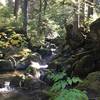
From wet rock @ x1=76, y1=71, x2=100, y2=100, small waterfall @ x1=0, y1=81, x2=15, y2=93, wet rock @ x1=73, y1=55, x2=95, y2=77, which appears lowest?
small waterfall @ x1=0, y1=81, x2=15, y2=93

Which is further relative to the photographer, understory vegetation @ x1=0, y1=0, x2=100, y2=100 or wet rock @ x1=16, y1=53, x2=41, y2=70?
wet rock @ x1=16, y1=53, x2=41, y2=70

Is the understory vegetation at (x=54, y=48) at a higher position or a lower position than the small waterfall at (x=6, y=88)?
higher

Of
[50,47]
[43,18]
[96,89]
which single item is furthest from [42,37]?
[96,89]

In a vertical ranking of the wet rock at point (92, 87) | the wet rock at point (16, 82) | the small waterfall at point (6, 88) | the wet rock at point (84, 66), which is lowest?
the small waterfall at point (6, 88)

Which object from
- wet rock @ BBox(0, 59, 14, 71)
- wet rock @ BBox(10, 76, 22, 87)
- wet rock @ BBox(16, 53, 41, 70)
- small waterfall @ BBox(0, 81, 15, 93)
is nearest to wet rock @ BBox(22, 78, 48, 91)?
wet rock @ BBox(10, 76, 22, 87)

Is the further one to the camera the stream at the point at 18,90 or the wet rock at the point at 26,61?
the wet rock at the point at 26,61

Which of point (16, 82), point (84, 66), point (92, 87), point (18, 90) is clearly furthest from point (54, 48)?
point (92, 87)

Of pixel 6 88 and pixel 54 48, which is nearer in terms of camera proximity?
pixel 6 88

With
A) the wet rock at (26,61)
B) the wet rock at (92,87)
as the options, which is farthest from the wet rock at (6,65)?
the wet rock at (92,87)

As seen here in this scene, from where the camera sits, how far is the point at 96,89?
852 centimetres

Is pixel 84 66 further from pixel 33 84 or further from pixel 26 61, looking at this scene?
pixel 26 61

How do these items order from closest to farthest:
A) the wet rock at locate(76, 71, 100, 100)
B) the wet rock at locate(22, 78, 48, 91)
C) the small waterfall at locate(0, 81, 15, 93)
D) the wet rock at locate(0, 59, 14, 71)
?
the wet rock at locate(76, 71, 100, 100), the small waterfall at locate(0, 81, 15, 93), the wet rock at locate(22, 78, 48, 91), the wet rock at locate(0, 59, 14, 71)

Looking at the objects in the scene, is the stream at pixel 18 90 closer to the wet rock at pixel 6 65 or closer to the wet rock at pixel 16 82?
the wet rock at pixel 16 82

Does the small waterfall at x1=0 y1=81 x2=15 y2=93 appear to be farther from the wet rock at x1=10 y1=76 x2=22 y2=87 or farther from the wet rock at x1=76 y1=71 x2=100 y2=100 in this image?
the wet rock at x1=76 y1=71 x2=100 y2=100
